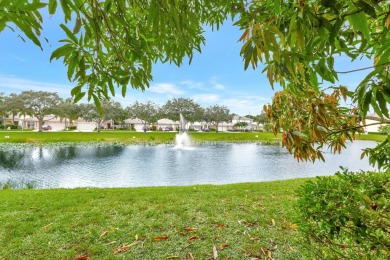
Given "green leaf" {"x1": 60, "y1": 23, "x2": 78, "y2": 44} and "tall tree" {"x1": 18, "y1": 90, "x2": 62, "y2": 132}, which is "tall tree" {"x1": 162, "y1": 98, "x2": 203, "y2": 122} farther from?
"green leaf" {"x1": 60, "y1": 23, "x2": 78, "y2": 44}

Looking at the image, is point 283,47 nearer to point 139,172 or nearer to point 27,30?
point 27,30

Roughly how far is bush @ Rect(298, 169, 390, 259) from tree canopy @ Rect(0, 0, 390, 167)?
0.27 m

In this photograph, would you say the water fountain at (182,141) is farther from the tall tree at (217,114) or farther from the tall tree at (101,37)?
the tall tree at (101,37)

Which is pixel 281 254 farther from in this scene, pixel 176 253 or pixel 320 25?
pixel 320 25

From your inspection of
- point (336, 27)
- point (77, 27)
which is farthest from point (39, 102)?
point (336, 27)

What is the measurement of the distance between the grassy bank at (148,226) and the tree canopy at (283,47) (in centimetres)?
94

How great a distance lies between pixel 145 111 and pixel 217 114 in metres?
15.7

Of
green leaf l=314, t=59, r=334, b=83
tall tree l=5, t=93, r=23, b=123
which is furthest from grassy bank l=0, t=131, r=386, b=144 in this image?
green leaf l=314, t=59, r=334, b=83

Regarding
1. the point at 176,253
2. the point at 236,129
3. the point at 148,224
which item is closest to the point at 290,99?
the point at 176,253

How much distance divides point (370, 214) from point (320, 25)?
1113 mm

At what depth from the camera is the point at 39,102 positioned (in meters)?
38.8

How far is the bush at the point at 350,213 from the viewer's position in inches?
50.7

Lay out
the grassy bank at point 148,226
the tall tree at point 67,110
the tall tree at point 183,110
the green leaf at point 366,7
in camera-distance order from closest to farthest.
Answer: the green leaf at point 366,7 < the grassy bank at point 148,226 < the tall tree at point 67,110 < the tall tree at point 183,110

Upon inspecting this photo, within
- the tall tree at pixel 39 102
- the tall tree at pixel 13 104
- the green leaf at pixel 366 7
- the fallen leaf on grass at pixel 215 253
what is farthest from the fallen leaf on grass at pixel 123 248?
the tall tree at pixel 13 104
